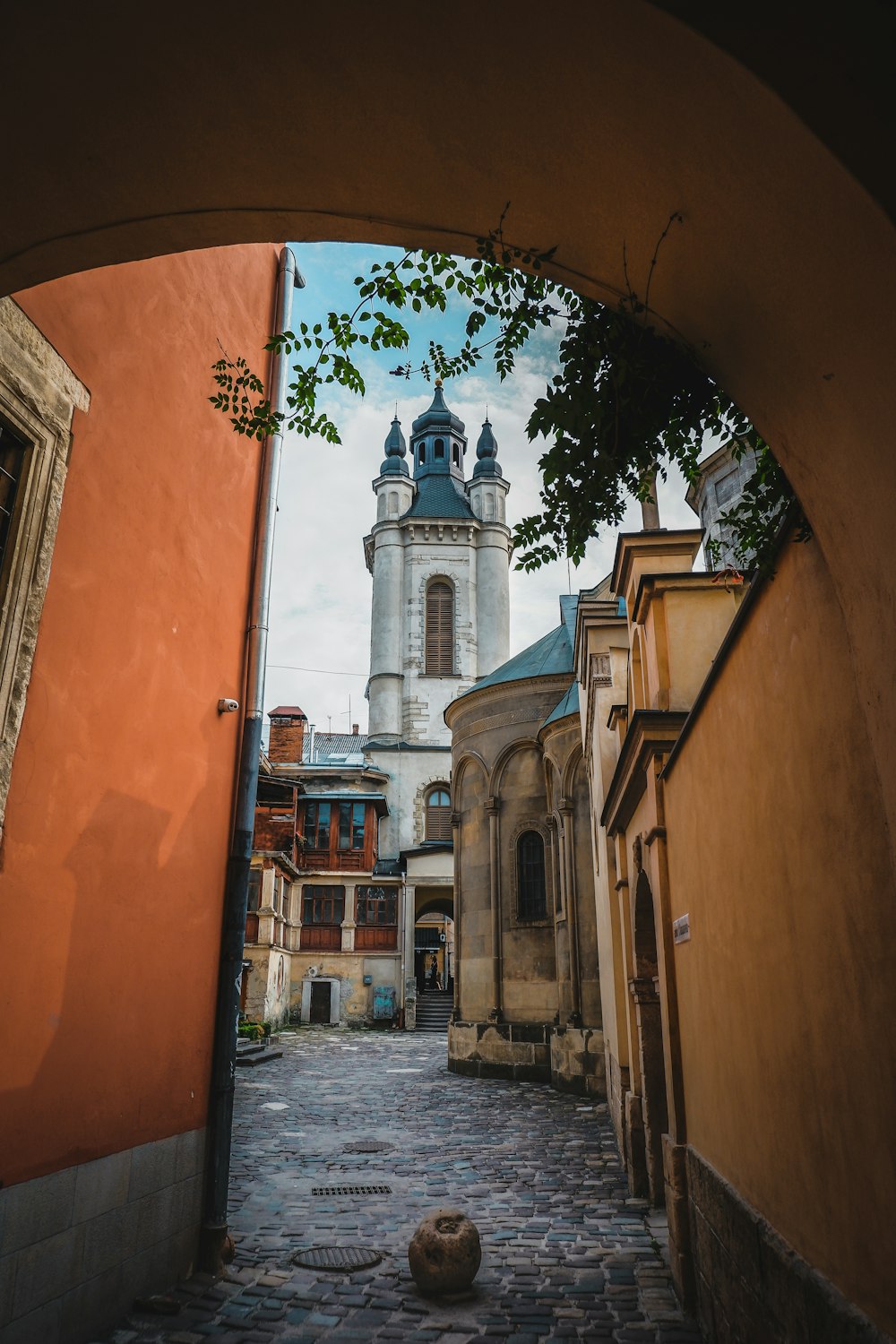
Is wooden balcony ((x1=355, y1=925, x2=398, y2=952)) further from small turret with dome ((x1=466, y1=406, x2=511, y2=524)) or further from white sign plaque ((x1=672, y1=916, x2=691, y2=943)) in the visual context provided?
white sign plaque ((x1=672, y1=916, x2=691, y2=943))

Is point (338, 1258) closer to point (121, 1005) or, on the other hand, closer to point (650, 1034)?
point (121, 1005)

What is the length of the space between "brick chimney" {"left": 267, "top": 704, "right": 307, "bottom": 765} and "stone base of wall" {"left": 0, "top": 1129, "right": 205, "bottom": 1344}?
122 feet

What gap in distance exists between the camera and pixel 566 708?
21.1 m

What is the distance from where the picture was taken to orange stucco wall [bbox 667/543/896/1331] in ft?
9.73

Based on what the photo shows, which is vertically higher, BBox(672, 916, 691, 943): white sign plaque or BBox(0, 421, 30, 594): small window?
BBox(0, 421, 30, 594): small window

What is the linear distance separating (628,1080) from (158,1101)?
667cm

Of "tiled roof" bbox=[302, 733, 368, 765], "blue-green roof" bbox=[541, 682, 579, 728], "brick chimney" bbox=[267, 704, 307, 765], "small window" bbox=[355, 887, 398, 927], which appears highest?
"tiled roof" bbox=[302, 733, 368, 765]

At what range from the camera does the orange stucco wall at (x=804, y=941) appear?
2.96 metres

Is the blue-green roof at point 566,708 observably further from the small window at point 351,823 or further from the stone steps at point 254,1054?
the small window at point 351,823

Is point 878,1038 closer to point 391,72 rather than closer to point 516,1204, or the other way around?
point 391,72

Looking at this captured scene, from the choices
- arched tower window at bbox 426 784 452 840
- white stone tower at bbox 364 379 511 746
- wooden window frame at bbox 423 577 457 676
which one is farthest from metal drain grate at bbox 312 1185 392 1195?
wooden window frame at bbox 423 577 457 676

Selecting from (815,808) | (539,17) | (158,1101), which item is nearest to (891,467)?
(539,17)

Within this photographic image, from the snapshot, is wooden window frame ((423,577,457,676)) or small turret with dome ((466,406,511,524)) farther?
Answer: small turret with dome ((466,406,511,524))

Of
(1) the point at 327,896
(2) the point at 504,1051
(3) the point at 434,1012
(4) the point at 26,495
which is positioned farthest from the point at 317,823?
(4) the point at 26,495
